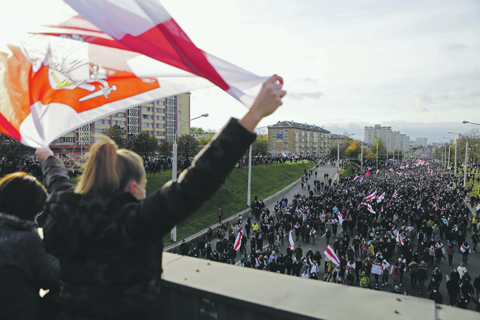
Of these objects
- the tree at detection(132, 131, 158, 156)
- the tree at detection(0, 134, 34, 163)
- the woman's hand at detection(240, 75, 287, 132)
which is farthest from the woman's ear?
the tree at detection(132, 131, 158, 156)

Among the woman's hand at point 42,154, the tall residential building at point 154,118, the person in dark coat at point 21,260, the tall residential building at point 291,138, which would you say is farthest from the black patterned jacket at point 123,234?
the tall residential building at point 291,138

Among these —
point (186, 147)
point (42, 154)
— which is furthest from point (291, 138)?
point (42, 154)

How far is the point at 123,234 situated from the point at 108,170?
0.33 m

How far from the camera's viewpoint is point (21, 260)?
5.69 ft

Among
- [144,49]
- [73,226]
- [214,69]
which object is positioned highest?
[144,49]

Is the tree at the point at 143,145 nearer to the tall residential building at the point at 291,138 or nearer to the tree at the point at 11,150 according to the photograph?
the tree at the point at 11,150

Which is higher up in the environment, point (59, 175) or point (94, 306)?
point (59, 175)

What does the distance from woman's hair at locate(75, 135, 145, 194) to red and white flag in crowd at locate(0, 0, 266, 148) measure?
77cm

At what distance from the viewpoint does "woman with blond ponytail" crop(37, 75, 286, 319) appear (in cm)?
132

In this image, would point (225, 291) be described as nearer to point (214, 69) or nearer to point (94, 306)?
point (94, 306)

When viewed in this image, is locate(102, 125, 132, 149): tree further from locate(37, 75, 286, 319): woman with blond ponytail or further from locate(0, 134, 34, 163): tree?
locate(37, 75, 286, 319): woman with blond ponytail

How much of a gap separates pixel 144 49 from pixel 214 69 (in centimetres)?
52

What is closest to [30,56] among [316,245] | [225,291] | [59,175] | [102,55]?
[102,55]

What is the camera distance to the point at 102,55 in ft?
8.63
